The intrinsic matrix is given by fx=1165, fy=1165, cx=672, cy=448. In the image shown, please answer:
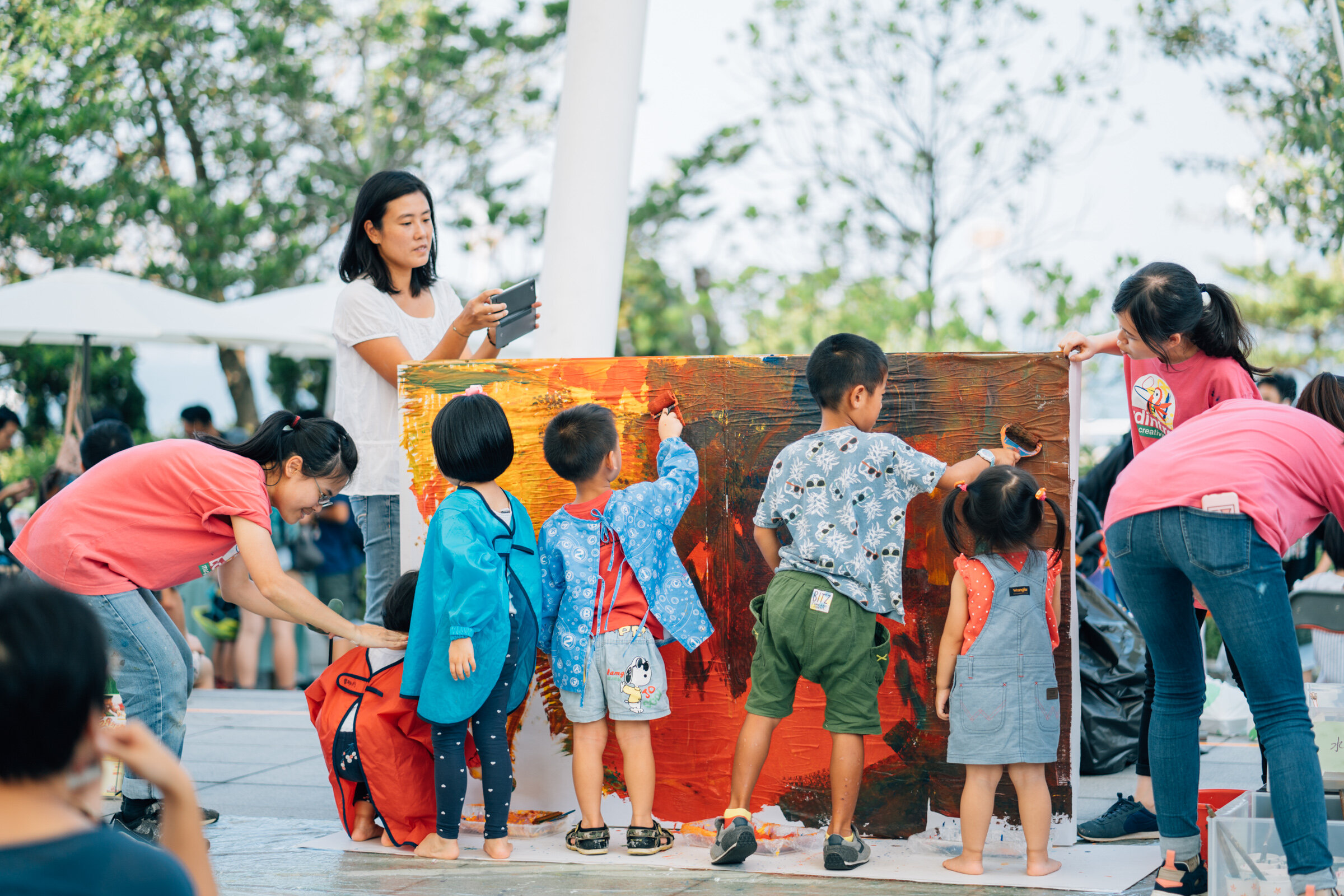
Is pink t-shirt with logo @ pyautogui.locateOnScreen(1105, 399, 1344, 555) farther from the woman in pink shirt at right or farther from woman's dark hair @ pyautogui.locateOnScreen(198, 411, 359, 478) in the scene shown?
woman's dark hair @ pyautogui.locateOnScreen(198, 411, 359, 478)

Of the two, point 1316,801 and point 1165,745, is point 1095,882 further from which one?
point 1316,801

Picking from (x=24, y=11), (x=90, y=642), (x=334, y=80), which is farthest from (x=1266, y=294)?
(x=90, y=642)

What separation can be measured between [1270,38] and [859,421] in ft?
32.3

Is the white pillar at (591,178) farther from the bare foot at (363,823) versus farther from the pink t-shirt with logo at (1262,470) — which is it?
the pink t-shirt with logo at (1262,470)

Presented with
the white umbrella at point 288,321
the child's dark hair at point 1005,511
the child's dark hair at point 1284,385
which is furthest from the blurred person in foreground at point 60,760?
the white umbrella at point 288,321

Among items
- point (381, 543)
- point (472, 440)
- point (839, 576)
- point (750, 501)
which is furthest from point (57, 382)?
point (839, 576)

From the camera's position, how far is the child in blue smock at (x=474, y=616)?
3.53 meters

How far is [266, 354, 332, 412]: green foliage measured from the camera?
709 inches

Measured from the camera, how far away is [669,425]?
3.76 m

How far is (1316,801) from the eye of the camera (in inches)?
107

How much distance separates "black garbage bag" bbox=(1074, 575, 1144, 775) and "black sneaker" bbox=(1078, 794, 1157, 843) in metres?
0.96

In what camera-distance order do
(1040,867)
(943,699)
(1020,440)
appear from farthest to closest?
(1020,440), (943,699), (1040,867)

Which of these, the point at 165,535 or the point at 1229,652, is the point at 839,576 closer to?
the point at 1229,652

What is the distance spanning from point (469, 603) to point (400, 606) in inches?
18.5
